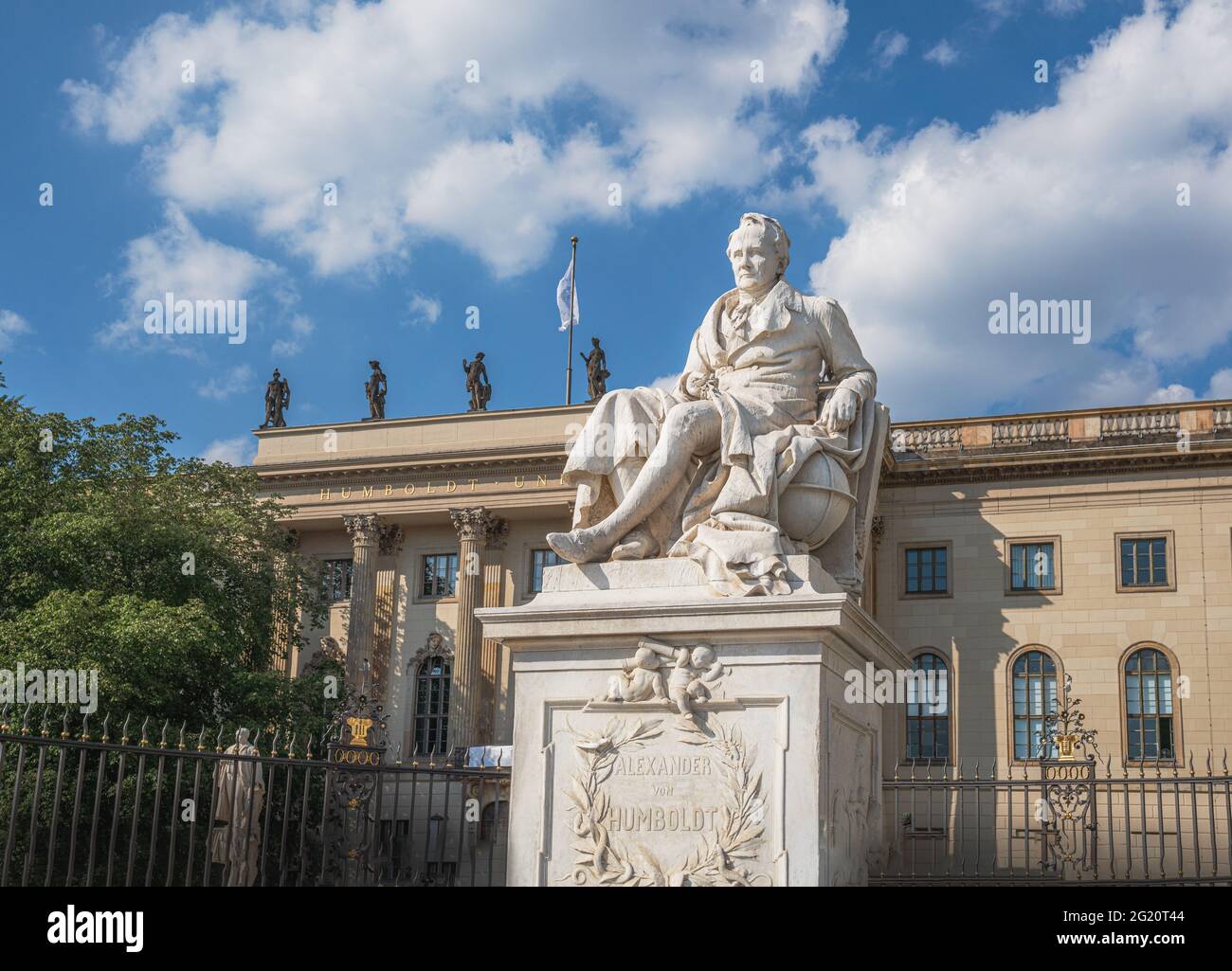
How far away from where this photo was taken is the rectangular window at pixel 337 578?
1980 inches

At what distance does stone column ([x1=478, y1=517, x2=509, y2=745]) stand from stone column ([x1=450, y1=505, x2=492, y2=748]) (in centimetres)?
15

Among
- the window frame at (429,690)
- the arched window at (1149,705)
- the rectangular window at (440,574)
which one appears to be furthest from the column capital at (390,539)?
the arched window at (1149,705)

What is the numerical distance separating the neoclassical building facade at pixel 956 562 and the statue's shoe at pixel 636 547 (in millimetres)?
33510

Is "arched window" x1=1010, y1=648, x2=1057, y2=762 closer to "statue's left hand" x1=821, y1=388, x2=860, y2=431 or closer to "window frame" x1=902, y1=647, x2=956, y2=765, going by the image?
"window frame" x1=902, y1=647, x2=956, y2=765

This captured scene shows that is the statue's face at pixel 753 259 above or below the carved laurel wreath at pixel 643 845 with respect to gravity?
above

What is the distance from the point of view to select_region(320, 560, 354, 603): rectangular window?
5028 cm

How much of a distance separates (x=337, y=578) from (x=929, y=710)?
64.1 feet

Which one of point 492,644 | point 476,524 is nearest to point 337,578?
point 476,524

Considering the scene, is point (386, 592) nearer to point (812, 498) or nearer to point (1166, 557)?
point (1166, 557)

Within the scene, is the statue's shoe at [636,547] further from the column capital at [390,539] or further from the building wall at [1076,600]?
the column capital at [390,539]

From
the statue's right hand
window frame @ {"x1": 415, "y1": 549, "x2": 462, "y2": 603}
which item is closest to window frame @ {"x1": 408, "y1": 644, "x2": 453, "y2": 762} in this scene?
window frame @ {"x1": 415, "y1": 549, "x2": 462, "y2": 603}

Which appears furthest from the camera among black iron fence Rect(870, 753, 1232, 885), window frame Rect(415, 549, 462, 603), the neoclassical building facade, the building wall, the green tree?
window frame Rect(415, 549, 462, 603)
